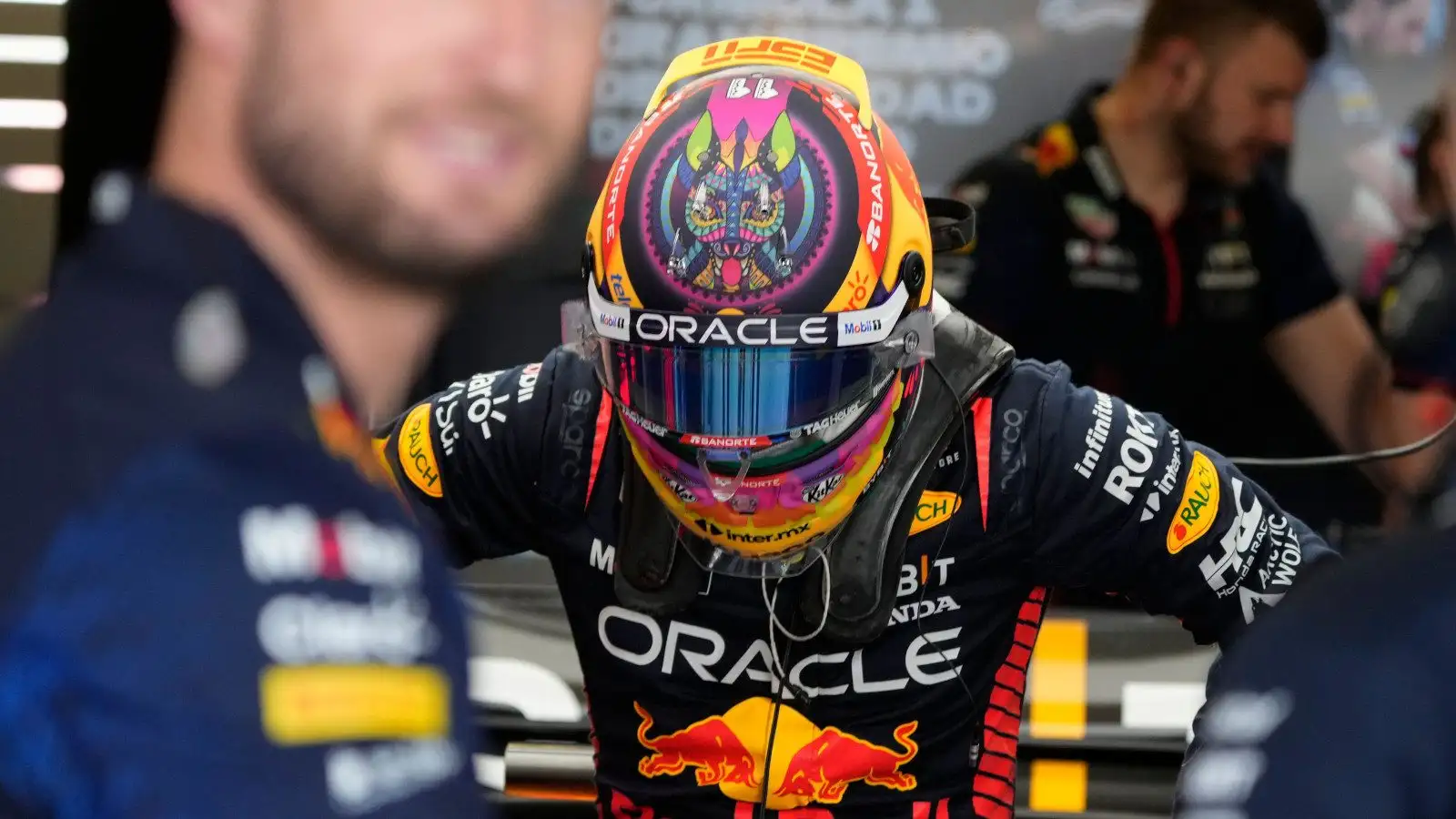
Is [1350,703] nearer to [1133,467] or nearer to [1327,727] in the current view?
[1327,727]

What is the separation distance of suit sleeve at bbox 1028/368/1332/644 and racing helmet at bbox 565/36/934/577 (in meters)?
0.20

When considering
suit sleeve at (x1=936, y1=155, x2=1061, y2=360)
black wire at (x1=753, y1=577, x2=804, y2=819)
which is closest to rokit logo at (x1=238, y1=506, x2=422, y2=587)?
black wire at (x1=753, y1=577, x2=804, y2=819)

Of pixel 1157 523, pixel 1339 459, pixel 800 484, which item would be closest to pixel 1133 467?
pixel 1157 523

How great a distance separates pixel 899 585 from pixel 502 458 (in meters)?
0.45

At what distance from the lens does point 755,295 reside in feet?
4.54

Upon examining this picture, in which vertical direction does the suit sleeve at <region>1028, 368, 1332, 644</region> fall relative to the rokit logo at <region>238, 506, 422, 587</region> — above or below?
below

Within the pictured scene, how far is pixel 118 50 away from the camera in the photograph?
2.07 ft

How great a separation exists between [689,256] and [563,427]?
348mm

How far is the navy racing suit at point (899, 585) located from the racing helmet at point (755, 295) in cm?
15

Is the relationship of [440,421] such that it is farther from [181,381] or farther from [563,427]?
[181,381]

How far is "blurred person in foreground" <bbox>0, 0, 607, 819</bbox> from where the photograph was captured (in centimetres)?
58

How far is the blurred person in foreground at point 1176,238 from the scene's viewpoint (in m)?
2.20

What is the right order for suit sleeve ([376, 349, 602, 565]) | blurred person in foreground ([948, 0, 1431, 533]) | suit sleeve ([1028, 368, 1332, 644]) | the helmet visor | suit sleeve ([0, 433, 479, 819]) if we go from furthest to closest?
blurred person in foreground ([948, 0, 1431, 533]) < suit sleeve ([376, 349, 602, 565]) < suit sleeve ([1028, 368, 1332, 644]) < the helmet visor < suit sleeve ([0, 433, 479, 819])

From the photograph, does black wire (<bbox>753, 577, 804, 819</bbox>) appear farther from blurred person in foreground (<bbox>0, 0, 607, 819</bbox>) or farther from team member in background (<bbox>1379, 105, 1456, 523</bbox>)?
team member in background (<bbox>1379, 105, 1456, 523</bbox>)
